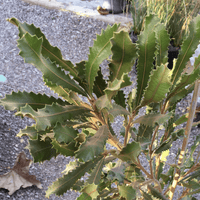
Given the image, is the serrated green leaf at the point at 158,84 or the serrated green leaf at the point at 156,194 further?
the serrated green leaf at the point at 156,194

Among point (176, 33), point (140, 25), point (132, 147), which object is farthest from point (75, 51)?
point (132, 147)

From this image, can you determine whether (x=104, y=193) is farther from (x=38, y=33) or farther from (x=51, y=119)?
(x=38, y=33)

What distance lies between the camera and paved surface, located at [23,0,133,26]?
9.55 feet

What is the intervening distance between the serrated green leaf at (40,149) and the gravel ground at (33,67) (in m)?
0.93

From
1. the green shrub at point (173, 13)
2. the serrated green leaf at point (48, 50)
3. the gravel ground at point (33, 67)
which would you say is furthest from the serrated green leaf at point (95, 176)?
the green shrub at point (173, 13)

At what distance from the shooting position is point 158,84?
1.45ft

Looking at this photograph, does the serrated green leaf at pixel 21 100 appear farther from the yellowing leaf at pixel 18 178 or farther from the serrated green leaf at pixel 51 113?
the yellowing leaf at pixel 18 178

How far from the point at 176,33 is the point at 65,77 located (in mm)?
2177

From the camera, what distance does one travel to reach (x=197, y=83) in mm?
540

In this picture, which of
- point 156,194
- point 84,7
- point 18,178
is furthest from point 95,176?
point 84,7

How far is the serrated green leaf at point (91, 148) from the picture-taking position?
406 mm

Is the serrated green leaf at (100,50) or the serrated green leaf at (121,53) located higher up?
the serrated green leaf at (100,50)

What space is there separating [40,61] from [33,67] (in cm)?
213

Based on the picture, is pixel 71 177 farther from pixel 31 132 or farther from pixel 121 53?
pixel 121 53
